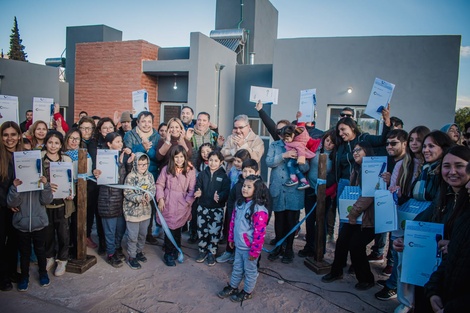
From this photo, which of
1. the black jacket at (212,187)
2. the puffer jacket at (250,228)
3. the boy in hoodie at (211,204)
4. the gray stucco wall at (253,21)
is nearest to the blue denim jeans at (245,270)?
the puffer jacket at (250,228)

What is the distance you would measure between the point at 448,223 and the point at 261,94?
12.8 ft

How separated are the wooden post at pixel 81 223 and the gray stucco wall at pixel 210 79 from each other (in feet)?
19.1

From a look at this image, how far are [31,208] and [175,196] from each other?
1734 mm

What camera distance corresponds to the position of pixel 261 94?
19.1 feet

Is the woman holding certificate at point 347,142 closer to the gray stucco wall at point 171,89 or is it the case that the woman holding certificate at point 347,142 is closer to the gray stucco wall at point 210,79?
the gray stucco wall at point 210,79

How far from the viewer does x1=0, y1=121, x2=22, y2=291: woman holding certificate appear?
11.6 feet

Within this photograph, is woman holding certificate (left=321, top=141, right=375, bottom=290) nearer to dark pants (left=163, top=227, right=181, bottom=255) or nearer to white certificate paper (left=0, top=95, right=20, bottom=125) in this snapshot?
dark pants (left=163, top=227, right=181, bottom=255)

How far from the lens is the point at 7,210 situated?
3.70m

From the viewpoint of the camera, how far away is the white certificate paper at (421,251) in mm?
2545

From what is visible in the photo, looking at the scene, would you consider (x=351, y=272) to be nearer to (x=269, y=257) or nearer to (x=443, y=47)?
(x=269, y=257)

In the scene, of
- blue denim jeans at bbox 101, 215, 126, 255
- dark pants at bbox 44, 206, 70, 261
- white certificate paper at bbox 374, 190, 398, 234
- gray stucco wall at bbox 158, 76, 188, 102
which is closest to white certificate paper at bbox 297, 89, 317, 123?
white certificate paper at bbox 374, 190, 398, 234

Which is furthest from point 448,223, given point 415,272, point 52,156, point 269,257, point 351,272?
point 52,156

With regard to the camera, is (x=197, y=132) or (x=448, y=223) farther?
(x=197, y=132)

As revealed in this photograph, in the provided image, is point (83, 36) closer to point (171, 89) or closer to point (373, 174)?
point (171, 89)
